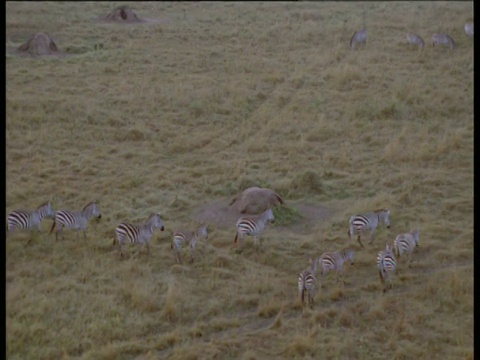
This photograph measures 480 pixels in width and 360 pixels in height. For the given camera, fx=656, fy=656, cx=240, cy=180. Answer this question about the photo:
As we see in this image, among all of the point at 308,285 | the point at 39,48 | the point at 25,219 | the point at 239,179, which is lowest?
the point at 308,285

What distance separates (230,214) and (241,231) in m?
2.09

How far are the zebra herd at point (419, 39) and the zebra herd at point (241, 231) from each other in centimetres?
1745

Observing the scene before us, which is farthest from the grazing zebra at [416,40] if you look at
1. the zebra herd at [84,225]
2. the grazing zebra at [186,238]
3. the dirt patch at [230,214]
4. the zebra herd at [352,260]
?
the grazing zebra at [186,238]

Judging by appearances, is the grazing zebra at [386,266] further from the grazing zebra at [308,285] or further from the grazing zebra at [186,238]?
the grazing zebra at [186,238]

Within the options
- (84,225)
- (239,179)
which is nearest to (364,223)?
(239,179)

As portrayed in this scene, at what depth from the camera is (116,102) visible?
78.3ft

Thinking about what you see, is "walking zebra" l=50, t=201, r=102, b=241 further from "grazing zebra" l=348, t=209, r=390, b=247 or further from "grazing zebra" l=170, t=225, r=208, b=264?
"grazing zebra" l=348, t=209, r=390, b=247

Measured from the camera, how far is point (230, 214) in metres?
15.5

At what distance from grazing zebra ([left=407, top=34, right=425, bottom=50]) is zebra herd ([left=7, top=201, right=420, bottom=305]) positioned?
17.3 meters

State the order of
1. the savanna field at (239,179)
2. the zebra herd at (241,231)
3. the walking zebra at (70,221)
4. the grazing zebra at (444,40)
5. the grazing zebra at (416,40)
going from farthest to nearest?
the grazing zebra at (416,40) → the grazing zebra at (444,40) → the walking zebra at (70,221) → the zebra herd at (241,231) → the savanna field at (239,179)

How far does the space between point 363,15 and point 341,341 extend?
30.3m

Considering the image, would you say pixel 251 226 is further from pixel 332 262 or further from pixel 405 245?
pixel 405 245

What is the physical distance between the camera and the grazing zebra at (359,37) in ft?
101

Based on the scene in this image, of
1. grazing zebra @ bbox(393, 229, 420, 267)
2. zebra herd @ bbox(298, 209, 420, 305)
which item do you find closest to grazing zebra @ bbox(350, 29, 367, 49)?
zebra herd @ bbox(298, 209, 420, 305)
